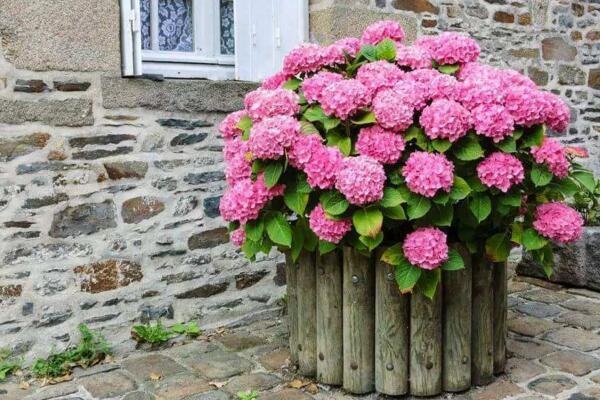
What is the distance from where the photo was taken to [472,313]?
9.70ft

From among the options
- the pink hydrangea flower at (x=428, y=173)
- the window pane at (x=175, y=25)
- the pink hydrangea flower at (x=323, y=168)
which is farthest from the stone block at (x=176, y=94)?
the pink hydrangea flower at (x=428, y=173)

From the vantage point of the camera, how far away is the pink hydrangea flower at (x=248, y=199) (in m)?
2.74

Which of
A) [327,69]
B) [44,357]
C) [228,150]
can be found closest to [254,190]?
[228,150]

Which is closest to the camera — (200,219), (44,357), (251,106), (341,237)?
(341,237)

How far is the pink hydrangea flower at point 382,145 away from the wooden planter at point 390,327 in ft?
1.34

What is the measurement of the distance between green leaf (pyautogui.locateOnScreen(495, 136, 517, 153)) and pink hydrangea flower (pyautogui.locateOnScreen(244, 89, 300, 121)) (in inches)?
32.0

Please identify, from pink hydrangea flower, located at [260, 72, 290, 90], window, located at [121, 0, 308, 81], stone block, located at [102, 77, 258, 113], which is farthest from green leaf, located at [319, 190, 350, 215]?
window, located at [121, 0, 308, 81]

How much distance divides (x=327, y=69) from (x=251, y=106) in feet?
1.32

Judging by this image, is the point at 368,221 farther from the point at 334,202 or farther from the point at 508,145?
the point at 508,145

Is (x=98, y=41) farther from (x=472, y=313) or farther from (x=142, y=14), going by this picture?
(x=472, y=313)

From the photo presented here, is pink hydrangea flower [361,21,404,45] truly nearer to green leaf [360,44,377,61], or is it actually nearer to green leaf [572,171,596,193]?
green leaf [360,44,377,61]

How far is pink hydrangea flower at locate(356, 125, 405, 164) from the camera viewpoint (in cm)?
265

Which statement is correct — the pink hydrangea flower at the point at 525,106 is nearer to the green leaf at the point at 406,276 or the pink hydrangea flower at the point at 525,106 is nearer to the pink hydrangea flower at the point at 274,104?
the green leaf at the point at 406,276

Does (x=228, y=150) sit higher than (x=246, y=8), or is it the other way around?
(x=246, y=8)
